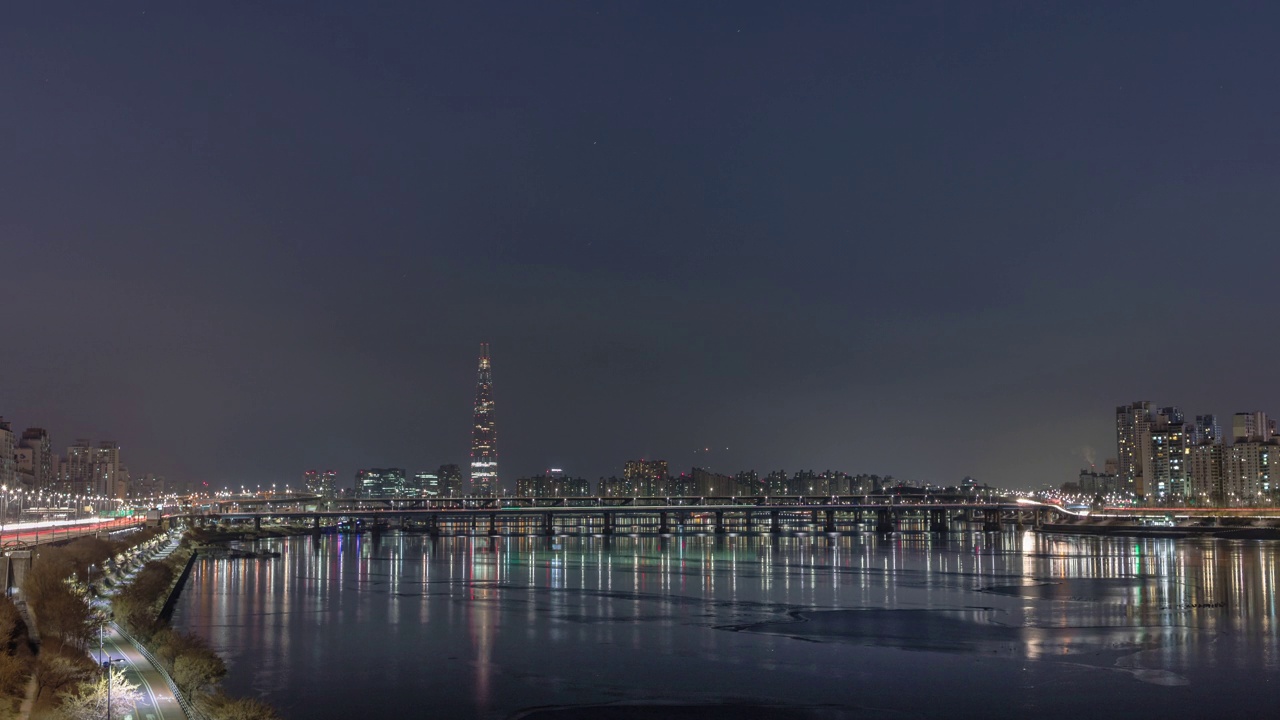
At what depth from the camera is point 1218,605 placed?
51781 mm

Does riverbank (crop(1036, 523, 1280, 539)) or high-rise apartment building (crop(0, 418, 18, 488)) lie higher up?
high-rise apartment building (crop(0, 418, 18, 488))

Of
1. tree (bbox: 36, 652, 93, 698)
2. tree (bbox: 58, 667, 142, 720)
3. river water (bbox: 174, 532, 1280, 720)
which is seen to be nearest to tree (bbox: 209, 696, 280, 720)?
tree (bbox: 58, 667, 142, 720)

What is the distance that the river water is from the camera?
1160 inches

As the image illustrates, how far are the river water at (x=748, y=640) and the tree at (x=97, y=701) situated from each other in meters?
5.84

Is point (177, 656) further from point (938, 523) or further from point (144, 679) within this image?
point (938, 523)

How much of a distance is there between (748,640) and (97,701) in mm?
23672

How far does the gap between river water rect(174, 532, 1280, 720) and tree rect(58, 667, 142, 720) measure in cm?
584

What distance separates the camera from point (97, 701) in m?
21.5

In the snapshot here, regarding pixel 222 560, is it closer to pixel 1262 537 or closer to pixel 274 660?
pixel 274 660

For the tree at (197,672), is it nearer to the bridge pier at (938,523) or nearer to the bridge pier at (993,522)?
the bridge pier at (938,523)

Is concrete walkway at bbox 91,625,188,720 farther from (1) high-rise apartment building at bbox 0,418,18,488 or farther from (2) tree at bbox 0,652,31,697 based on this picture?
(1) high-rise apartment building at bbox 0,418,18,488

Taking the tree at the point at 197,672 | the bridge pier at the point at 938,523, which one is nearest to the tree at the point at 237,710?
the tree at the point at 197,672

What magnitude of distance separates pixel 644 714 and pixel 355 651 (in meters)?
14.4

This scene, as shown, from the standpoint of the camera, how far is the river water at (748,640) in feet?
96.6
